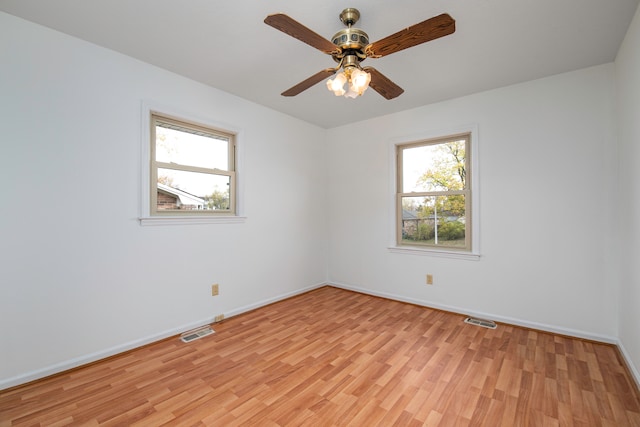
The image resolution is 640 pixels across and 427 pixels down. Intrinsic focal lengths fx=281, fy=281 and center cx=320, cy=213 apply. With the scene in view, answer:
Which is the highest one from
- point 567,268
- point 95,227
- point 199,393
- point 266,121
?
point 266,121

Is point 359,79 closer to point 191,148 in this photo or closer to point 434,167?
point 191,148

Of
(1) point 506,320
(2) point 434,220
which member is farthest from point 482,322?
(2) point 434,220

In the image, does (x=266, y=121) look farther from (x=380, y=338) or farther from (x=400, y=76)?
(x=380, y=338)

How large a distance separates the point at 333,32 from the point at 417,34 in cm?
82

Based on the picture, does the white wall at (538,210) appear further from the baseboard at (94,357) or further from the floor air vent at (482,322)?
the baseboard at (94,357)

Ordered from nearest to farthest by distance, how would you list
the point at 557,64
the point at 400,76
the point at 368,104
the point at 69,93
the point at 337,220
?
the point at 69,93 < the point at 557,64 < the point at 400,76 < the point at 368,104 < the point at 337,220

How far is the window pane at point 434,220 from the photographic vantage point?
11.4 feet

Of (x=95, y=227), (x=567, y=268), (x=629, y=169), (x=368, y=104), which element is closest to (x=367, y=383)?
(x=567, y=268)

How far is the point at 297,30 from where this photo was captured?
1.52 m

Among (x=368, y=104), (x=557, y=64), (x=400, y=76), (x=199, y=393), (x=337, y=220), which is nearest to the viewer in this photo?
(x=199, y=393)

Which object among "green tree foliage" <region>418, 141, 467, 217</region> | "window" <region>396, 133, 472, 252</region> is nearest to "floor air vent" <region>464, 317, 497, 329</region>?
"window" <region>396, 133, 472, 252</region>

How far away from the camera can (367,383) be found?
6.64 feet

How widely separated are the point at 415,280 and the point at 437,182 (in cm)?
131

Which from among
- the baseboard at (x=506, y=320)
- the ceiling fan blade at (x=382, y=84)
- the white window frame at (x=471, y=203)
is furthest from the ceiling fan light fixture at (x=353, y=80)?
the baseboard at (x=506, y=320)
